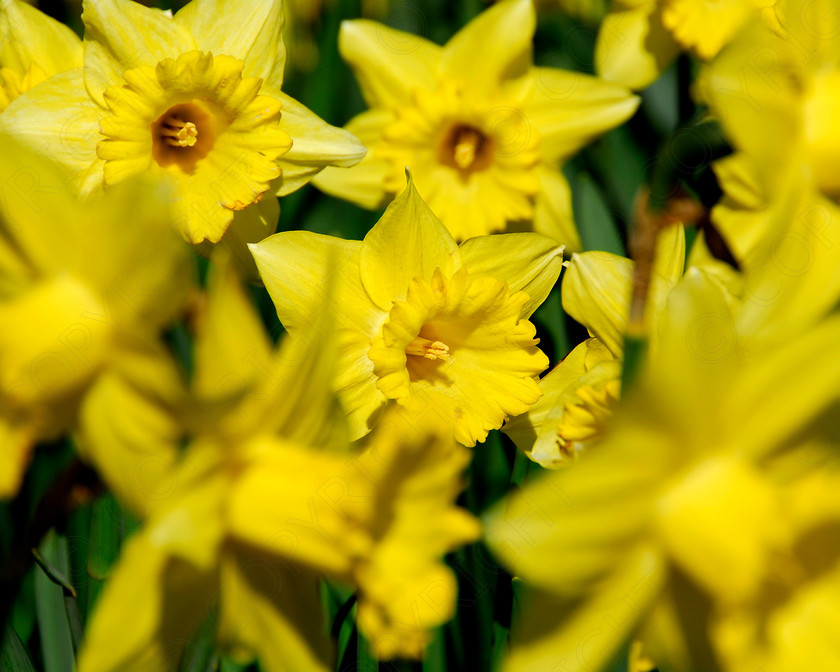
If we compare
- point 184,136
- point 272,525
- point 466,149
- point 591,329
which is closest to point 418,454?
point 272,525

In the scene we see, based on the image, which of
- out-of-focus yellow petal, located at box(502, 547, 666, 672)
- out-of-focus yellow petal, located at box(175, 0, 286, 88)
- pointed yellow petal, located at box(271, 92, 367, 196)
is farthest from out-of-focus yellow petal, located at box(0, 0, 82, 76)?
out-of-focus yellow petal, located at box(502, 547, 666, 672)

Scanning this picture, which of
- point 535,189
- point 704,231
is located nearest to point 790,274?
point 704,231

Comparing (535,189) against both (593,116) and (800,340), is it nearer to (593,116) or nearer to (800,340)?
(593,116)

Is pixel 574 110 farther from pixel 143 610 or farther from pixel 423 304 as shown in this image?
pixel 143 610

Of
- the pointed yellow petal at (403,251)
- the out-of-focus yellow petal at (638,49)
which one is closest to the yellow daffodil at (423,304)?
the pointed yellow petal at (403,251)

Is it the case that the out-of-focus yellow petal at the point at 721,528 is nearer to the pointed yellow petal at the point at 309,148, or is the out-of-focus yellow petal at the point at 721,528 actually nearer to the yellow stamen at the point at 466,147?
the pointed yellow petal at the point at 309,148
